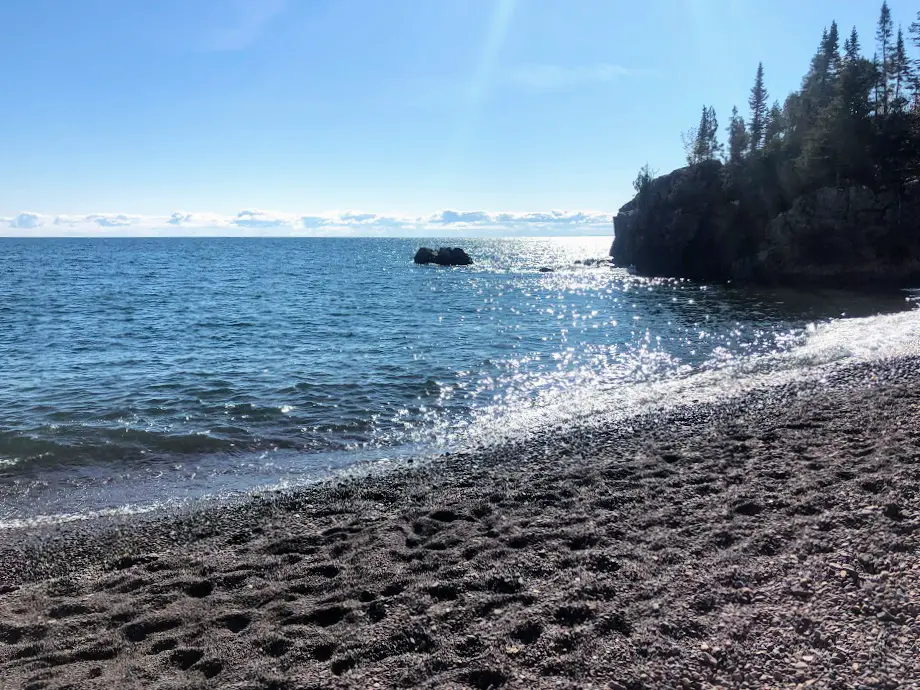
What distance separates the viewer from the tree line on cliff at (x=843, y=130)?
4616 centimetres

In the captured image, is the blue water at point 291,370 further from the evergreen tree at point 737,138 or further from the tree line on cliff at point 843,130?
the evergreen tree at point 737,138

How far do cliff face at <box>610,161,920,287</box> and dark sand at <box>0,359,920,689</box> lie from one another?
138 ft

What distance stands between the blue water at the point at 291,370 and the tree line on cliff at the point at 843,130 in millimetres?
16002

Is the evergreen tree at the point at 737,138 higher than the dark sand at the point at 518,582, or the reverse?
the evergreen tree at the point at 737,138

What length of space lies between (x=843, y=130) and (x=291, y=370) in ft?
166

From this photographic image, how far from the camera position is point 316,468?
11.5 meters

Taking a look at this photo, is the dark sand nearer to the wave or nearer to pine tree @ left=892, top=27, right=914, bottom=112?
the wave

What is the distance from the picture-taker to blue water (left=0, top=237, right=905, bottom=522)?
11672 mm

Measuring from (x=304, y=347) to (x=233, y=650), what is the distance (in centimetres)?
1903

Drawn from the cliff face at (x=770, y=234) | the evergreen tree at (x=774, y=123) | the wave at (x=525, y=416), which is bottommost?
the wave at (x=525, y=416)

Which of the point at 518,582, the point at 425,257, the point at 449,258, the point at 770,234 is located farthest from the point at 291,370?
the point at 425,257

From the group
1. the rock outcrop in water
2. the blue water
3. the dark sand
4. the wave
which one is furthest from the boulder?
the dark sand

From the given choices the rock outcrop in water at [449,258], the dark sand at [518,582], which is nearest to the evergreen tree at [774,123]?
the rock outcrop in water at [449,258]

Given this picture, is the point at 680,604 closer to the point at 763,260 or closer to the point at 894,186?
the point at 763,260
